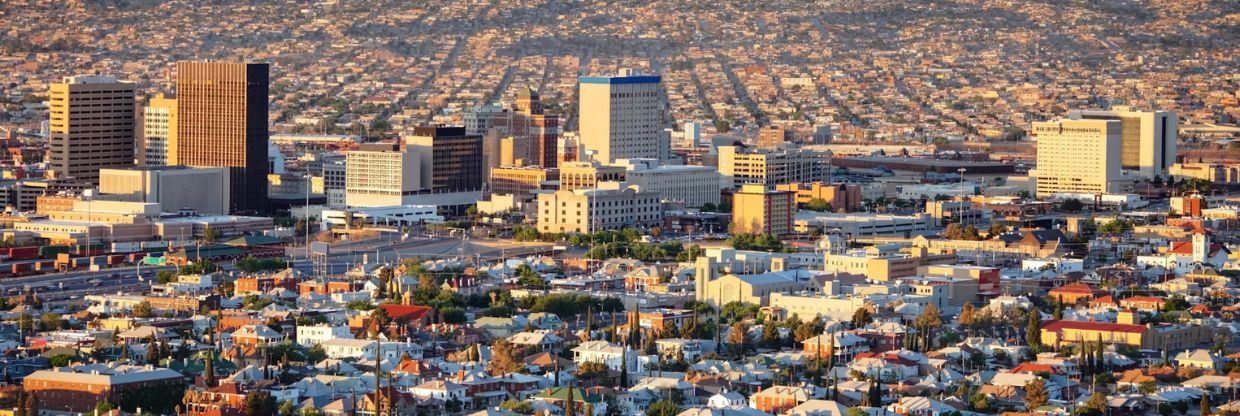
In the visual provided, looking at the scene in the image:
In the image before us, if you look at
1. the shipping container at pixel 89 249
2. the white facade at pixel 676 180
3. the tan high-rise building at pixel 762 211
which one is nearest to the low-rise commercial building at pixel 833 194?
the white facade at pixel 676 180

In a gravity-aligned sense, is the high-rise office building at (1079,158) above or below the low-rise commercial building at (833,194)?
above

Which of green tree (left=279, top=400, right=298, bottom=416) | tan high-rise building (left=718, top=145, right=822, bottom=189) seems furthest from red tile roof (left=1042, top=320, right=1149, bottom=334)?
tan high-rise building (left=718, top=145, right=822, bottom=189)

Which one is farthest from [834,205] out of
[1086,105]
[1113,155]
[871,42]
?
[871,42]

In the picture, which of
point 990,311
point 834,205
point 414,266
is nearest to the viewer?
point 990,311

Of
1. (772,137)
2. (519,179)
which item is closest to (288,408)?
(519,179)

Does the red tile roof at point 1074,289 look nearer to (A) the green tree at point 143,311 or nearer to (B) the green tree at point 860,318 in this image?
(B) the green tree at point 860,318

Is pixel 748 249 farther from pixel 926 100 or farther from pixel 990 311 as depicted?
pixel 926 100
